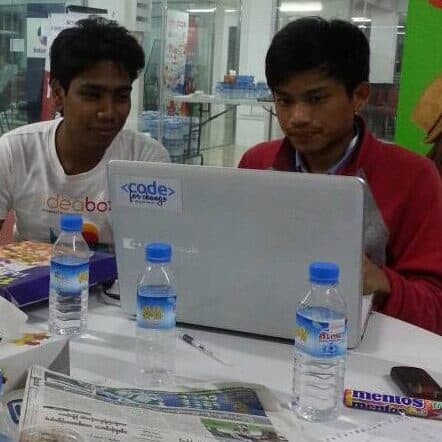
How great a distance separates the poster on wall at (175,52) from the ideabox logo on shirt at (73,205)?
10.5 ft

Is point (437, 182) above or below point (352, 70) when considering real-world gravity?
below

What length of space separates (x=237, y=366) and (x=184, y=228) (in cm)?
25

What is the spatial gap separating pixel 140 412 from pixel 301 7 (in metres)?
4.76

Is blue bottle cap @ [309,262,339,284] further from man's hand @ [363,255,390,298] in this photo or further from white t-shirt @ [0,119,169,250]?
white t-shirt @ [0,119,169,250]

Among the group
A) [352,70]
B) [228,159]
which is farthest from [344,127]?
[228,159]

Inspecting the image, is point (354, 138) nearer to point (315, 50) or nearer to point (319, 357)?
point (315, 50)

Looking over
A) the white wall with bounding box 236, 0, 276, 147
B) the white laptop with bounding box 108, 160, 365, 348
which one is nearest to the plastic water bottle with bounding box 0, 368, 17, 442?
the white laptop with bounding box 108, 160, 365, 348

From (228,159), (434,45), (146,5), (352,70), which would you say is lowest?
(228,159)

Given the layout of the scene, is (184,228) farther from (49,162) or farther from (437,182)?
(49,162)

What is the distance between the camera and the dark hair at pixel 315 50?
1498mm

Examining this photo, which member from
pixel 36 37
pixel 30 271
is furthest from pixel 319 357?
pixel 36 37

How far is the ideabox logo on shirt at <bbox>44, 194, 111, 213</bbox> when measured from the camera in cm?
186

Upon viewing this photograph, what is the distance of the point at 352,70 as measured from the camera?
155 centimetres

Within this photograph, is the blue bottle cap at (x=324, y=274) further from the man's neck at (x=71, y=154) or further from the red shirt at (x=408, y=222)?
the man's neck at (x=71, y=154)
